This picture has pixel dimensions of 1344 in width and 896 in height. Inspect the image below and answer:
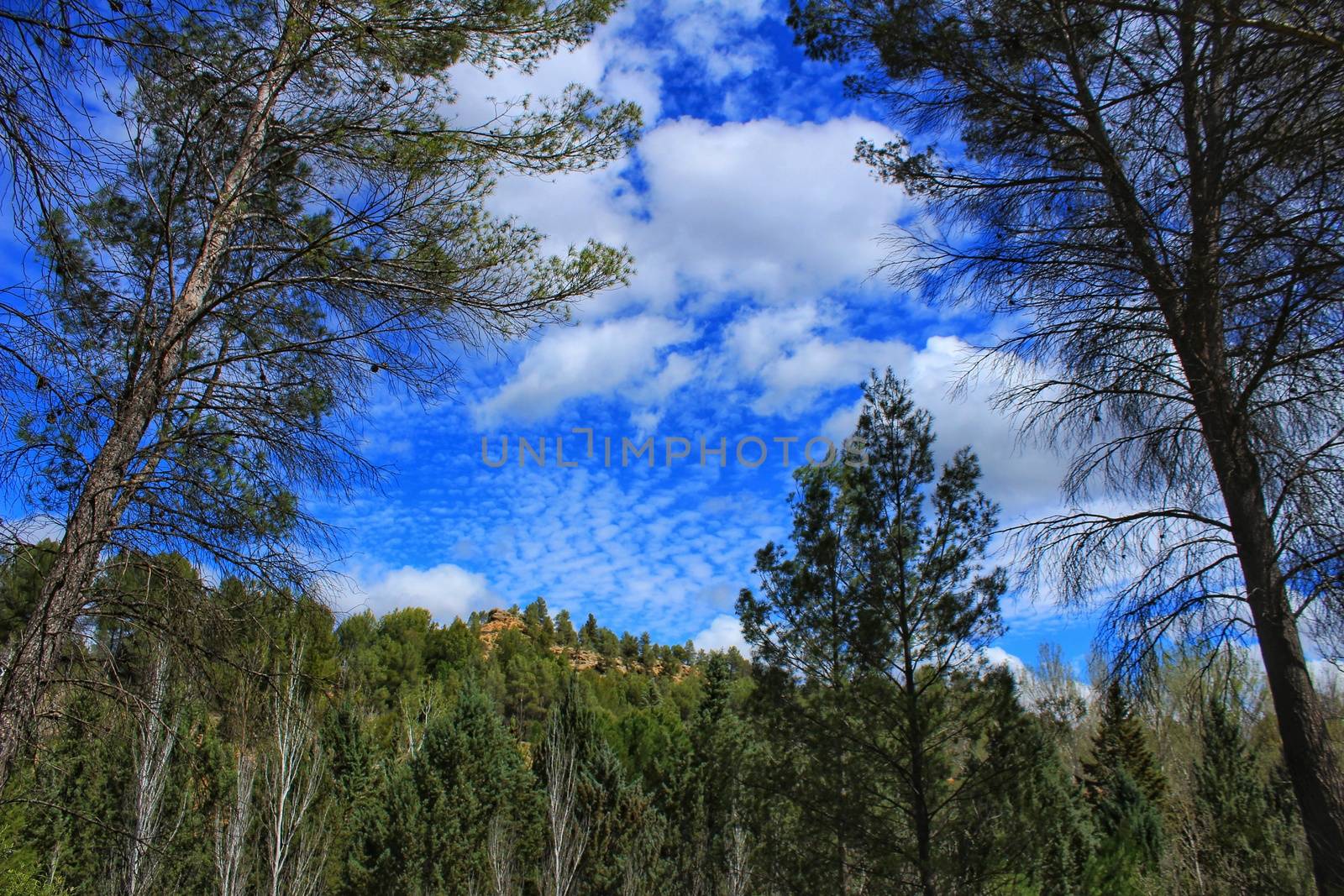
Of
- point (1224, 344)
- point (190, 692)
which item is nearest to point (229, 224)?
point (190, 692)

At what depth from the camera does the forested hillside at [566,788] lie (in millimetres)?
4355

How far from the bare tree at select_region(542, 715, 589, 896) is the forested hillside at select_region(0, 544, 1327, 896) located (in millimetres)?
92

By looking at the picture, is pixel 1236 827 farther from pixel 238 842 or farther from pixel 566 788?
pixel 238 842

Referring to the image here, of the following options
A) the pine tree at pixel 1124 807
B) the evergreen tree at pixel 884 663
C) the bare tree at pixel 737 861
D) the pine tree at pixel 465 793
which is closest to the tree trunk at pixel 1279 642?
the evergreen tree at pixel 884 663

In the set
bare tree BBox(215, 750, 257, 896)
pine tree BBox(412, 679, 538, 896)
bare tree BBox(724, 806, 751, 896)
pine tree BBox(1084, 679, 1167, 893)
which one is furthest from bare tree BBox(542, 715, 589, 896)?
pine tree BBox(1084, 679, 1167, 893)

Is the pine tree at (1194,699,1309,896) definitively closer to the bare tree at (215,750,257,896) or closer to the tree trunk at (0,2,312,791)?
the tree trunk at (0,2,312,791)

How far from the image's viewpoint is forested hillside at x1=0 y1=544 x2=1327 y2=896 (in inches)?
171

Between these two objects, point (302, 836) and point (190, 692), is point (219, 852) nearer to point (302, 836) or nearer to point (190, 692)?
point (302, 836)

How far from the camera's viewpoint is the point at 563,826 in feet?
55.0

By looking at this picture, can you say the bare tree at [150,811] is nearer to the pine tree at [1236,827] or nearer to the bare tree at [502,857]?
the bare tree at [502,857]

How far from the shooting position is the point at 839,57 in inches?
242

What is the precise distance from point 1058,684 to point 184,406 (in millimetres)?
42548

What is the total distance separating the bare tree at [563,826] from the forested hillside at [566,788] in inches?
3.6

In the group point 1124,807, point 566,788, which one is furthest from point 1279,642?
point 1124,807
